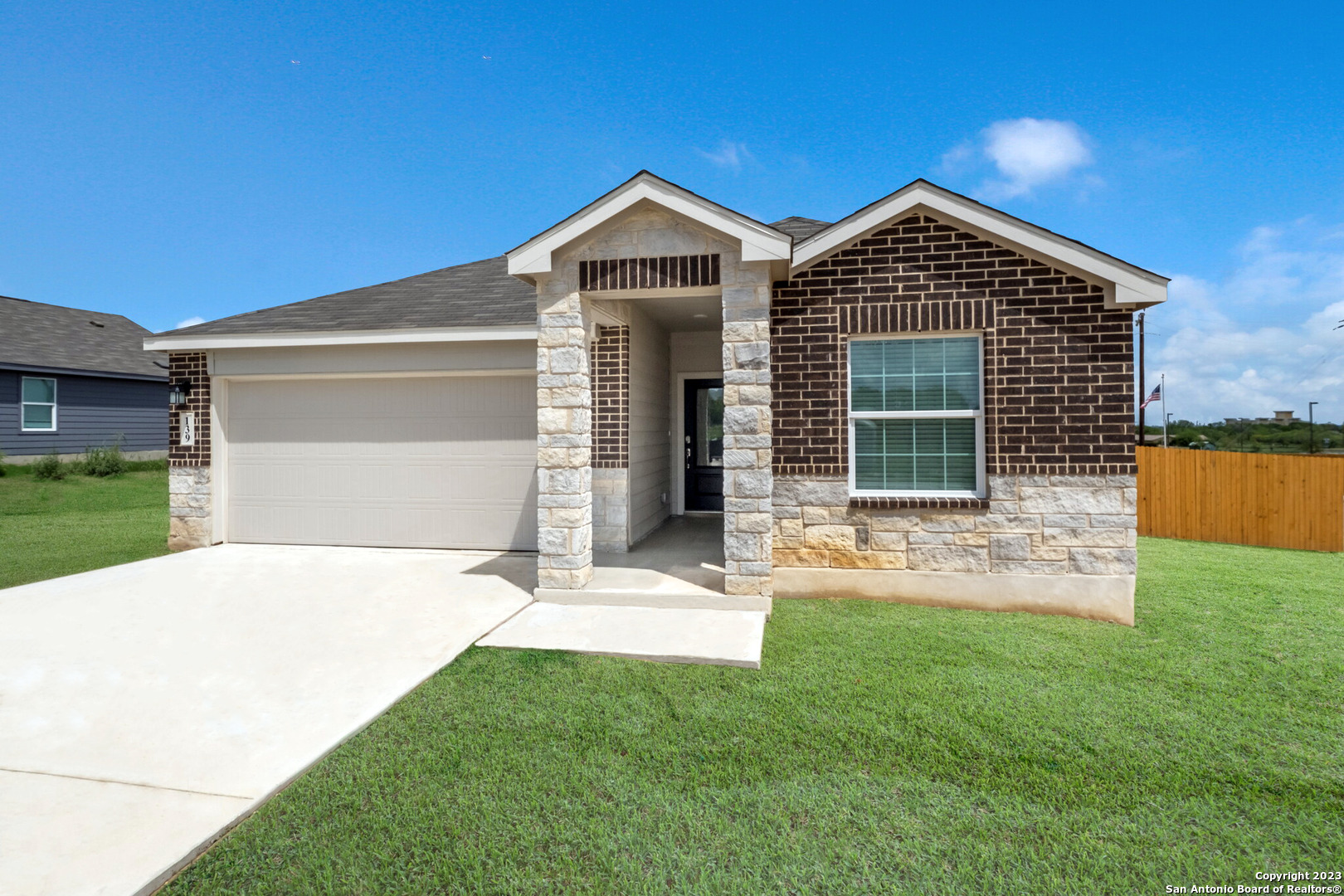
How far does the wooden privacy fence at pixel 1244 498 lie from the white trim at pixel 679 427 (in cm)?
741

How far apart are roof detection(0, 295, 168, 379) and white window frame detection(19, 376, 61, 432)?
0.53m

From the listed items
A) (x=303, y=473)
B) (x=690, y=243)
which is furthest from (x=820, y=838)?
(x=303, y=473)

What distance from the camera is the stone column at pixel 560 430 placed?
5.89m

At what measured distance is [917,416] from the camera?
608cm

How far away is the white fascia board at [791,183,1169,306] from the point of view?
5.57 m

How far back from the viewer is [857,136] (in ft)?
43.3

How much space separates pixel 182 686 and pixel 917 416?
19.7 feet

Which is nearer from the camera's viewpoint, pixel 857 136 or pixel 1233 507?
pixel 1233 507

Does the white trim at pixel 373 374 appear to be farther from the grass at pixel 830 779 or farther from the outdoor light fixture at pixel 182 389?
the grass at pixel 830 779

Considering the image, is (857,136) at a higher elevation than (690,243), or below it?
higher

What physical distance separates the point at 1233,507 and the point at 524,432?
10.7 meters

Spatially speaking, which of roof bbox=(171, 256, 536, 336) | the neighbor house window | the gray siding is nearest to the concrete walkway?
the neighbor house window

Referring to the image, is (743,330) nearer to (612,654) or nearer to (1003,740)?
(612,654)

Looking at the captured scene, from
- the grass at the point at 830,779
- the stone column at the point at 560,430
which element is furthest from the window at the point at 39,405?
the grass at the point at 830,779
